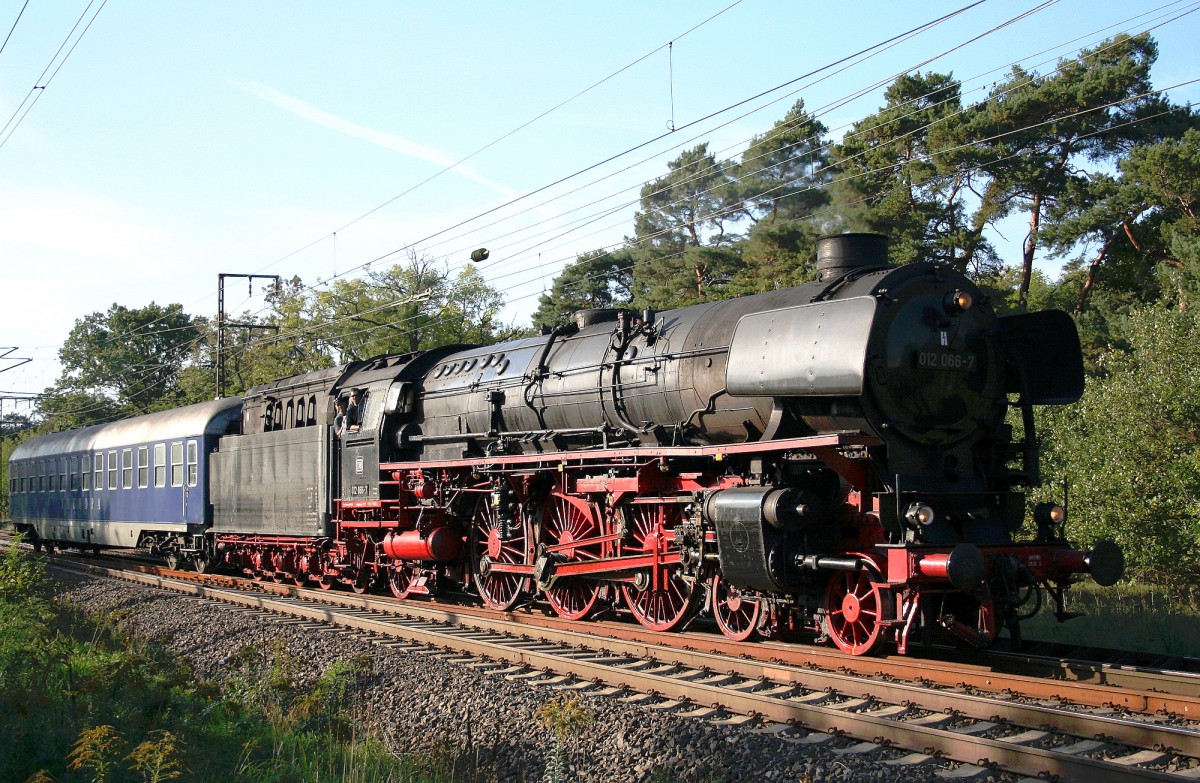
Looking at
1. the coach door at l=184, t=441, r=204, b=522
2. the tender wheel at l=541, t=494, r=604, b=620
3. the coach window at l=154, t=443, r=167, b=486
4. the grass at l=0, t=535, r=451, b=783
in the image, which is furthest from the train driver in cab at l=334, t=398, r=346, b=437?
the coach window at l=154, t=443, r=167, b=486

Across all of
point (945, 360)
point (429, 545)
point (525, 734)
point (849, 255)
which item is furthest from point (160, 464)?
point (945, 360)

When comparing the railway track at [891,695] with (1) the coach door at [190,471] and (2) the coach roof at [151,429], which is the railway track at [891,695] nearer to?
(1) the coach door at [190,471]

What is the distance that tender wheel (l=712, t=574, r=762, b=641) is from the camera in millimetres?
10234

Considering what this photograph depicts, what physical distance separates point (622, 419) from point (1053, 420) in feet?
34.2

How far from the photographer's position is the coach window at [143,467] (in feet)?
79.5

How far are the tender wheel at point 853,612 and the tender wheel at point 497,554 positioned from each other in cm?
511

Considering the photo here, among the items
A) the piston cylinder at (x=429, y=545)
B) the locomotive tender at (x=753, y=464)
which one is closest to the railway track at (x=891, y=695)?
the locomotive tender at (x=753, y=464)

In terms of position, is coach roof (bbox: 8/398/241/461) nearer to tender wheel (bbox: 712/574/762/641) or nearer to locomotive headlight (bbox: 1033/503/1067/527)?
tender wheel (bbox: 712/574/762/641)

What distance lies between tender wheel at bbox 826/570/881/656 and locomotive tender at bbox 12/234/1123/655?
25mm

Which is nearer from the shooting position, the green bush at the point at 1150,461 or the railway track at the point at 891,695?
the railway track at the point at 891,695

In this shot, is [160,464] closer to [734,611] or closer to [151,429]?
[151,429]

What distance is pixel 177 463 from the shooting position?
2258 centimetres

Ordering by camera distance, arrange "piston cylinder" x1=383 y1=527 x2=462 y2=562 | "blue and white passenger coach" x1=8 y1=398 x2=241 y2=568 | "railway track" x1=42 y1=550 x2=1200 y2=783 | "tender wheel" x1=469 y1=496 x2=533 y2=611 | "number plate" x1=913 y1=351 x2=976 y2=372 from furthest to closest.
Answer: "blue and white passenger coach" x1=8 y1=398 x2=241 y2=568 < "piston cylinder" x1=383 y1=527 x2=462 y2=562 < "tender wheel" x1=469 y1=496 x2=533 y2=611 < "number plate" x1=913 y1=351 x2=976 y2=372 < "railway track" x1=42 y1=550 x2=1200 y2=783

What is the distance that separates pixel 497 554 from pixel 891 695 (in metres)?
7.42
